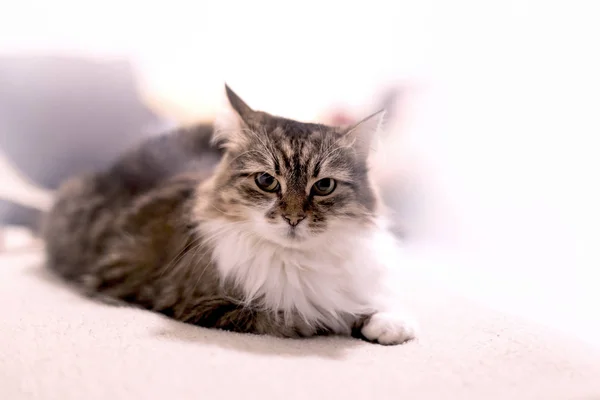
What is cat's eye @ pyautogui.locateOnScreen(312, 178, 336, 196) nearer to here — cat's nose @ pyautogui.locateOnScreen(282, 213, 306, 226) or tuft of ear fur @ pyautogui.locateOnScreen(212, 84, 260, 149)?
cat's nose @ pyautogui.locateOnScreen(282, 213, 306, 226)

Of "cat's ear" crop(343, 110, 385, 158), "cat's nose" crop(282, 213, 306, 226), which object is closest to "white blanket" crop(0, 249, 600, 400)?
"cat's nose" crop(282, 213, 306, 226)

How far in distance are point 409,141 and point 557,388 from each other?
1486 millimetres

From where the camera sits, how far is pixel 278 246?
57.0 inches

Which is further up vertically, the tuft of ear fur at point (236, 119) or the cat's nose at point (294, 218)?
the tuft of ear fur at point (236, 119)

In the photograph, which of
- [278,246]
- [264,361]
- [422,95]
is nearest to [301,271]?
[278,246]

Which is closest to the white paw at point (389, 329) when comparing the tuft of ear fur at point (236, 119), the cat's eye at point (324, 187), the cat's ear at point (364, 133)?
the cat's eye at point (324, 187)

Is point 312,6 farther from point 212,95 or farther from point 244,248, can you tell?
point 244,248

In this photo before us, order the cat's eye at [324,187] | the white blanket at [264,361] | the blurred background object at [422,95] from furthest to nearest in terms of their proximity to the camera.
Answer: the blurred background object at [422,95]
the cat's eye at [324,187]
the white blanket at [264,361]

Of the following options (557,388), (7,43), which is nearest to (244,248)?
(557,388)

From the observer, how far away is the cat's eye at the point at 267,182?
1.43 meters

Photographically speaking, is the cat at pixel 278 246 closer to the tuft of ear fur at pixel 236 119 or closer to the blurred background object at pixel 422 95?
the tuft of ear fur at pixel 236 119

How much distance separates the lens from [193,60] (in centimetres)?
270

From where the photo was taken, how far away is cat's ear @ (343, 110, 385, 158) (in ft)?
5.00

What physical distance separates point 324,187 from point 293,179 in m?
0.10
